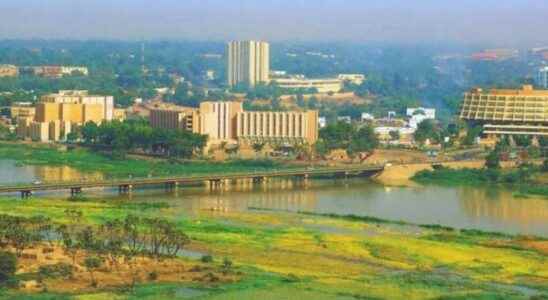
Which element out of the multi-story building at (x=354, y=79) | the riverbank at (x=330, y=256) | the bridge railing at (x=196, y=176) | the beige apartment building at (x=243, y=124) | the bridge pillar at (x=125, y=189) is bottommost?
the riverbank at (x=330, y=256)

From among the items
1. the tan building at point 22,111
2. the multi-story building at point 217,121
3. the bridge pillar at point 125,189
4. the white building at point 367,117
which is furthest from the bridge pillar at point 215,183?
the white building at point 367,117

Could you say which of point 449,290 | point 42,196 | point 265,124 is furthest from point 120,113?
point 449,290

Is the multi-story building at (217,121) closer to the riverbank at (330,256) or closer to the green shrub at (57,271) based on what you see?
the riverbank at (330,256)

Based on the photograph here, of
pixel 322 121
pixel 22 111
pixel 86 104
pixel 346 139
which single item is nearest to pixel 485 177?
pixel 346 139

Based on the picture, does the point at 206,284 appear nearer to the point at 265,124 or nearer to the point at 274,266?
the point at 274,266

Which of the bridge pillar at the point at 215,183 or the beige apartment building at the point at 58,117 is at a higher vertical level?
the beige apartment building at the point at 58,117

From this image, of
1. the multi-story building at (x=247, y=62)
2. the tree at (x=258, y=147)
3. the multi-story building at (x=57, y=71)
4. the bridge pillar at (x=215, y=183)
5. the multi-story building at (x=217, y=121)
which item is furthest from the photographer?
the multi-story building at (x=247, y=62)
